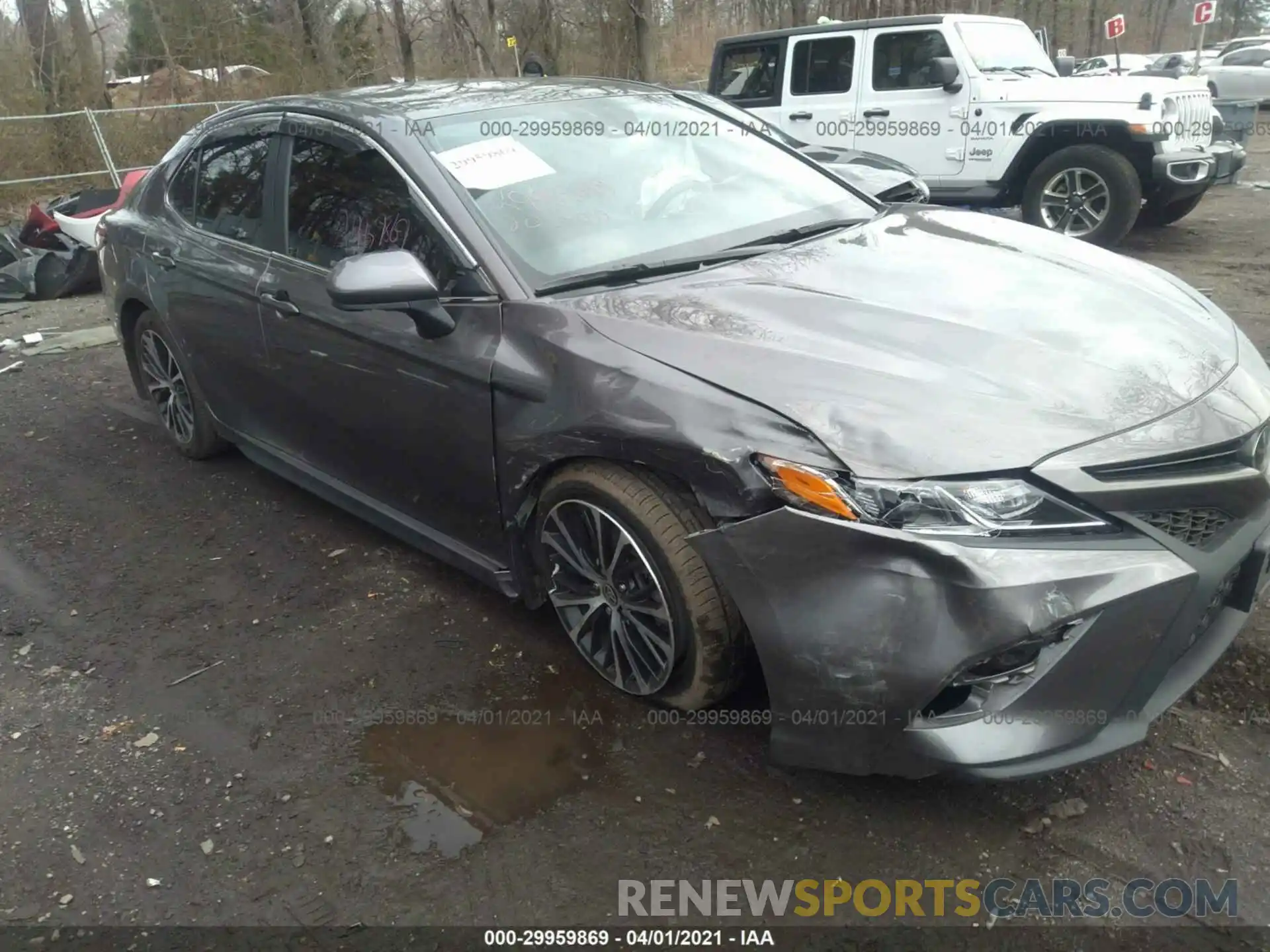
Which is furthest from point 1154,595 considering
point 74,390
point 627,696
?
point 74,390

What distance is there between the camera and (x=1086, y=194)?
8.03m

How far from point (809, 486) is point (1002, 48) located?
7.97 metres

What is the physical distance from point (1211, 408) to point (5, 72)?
17.2 m

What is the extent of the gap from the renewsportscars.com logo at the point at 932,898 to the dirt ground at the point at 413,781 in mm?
31

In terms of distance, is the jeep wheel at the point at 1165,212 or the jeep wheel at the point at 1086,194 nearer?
the jeep wheel at the point at 1086,194

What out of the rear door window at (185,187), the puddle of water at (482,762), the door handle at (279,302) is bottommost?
the puddle of water at (482,762)

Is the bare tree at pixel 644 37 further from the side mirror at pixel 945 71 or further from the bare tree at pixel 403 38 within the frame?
the side mirror at pixel 945 71

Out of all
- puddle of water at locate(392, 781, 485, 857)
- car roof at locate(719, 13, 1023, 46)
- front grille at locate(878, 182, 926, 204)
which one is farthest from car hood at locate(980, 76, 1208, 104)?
puddle of water at locate(392, 781, 485, 857)

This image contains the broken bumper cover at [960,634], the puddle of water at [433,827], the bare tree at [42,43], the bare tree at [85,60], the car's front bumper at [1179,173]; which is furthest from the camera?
the bare tree at [85,60]

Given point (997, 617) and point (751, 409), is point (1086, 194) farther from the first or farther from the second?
point (997, 617)

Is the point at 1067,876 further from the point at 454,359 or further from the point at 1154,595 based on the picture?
the point at 454,359

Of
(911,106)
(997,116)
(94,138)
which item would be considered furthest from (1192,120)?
(94,138)

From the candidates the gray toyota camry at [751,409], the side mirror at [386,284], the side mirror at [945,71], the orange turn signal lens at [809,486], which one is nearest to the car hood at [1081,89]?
the side mirror at [945,71]

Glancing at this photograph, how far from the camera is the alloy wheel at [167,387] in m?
4.67
